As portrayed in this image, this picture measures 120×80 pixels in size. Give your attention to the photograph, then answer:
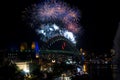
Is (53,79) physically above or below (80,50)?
below

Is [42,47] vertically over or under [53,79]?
over

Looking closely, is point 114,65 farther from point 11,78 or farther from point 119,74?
point 11,78

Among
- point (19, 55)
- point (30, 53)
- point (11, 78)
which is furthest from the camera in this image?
point (19, 55)

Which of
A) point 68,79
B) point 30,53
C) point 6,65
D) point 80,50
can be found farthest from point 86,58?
point 6,65

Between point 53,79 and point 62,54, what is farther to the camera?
point 62,54

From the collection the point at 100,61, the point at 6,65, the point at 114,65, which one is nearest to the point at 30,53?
the point at 6,65

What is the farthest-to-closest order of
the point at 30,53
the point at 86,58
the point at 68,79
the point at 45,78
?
the point at 86,58 → the point at 30,53 → the point at 68,79 → the point at 45,78

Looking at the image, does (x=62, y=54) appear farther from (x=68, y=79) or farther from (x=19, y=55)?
(x=68, y=79)

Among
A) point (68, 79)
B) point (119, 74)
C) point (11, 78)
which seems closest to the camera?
point (119, 74)

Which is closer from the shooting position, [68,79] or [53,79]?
[53,79]
